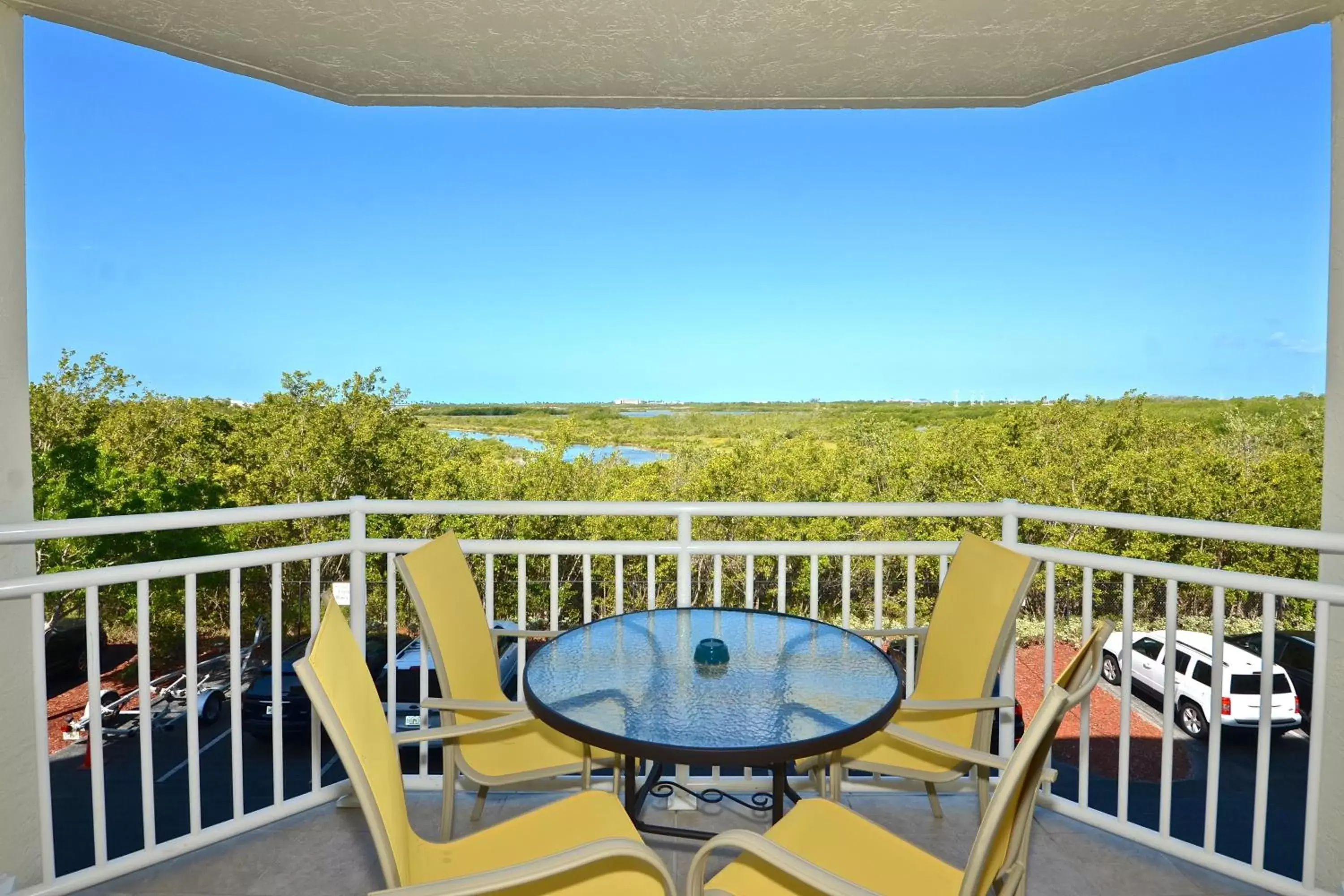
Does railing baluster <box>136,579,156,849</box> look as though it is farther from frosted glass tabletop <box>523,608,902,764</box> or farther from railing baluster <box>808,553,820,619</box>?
railing baluster <box>808,553,820,619</box>

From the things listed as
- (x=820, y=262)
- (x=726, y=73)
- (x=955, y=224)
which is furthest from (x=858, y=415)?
(x=726, y=73)

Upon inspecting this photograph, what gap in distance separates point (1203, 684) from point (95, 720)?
20.9 metres

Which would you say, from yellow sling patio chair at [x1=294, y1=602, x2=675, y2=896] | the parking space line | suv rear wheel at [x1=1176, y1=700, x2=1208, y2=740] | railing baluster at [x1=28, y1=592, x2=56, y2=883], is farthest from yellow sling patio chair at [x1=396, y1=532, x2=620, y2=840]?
the parking space line

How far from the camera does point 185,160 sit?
111 feet

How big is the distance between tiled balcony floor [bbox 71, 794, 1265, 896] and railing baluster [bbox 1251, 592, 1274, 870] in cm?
14

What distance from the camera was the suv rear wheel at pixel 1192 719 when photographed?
1562 cm

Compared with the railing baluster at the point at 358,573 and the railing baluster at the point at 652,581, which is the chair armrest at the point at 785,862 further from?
the railing baluster at the point at 358,573

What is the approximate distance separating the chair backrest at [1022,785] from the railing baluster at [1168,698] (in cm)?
121

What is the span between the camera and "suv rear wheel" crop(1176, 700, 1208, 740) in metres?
15.6

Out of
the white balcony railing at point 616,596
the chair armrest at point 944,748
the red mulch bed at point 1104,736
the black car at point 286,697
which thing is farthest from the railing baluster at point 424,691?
the red mulch bed at point 1104,736

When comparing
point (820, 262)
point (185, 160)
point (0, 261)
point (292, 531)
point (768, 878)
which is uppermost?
point (185, 160)

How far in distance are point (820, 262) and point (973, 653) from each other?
33.9 meters

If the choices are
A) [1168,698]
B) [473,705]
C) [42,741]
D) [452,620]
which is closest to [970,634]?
[1168,698]

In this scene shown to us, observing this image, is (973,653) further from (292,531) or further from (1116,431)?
(1116,431)
